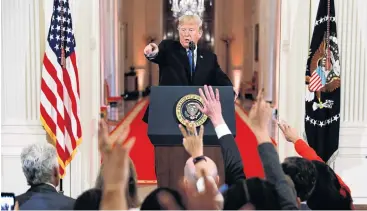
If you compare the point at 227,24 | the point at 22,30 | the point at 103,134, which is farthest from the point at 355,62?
the point at 227,24

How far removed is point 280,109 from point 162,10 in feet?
62.5

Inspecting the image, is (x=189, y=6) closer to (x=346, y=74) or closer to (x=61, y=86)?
(x=346, y=74)

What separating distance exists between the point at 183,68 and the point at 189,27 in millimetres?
497

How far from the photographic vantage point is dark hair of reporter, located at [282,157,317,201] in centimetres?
256

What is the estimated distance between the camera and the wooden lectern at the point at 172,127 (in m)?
4.29

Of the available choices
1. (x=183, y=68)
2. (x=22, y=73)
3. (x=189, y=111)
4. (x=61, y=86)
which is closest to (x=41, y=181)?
(x=189, y=111)

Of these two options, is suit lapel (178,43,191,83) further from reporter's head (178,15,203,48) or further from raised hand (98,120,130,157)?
raised hand (98,120,130,157)

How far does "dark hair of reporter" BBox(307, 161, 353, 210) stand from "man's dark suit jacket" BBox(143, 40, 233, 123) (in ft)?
8.94

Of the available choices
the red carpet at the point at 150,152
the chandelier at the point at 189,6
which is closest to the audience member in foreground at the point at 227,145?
the red carpet at the point at 150,152

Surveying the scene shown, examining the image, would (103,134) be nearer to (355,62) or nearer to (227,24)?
(355,62)

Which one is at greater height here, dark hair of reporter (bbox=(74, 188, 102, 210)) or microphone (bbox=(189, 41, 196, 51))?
microphone (bbox=(189, 41, 196, 51))

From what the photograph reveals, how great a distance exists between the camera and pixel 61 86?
19.5 feet

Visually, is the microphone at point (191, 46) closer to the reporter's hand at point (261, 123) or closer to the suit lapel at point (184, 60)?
the suit lapel at point (184, 60)

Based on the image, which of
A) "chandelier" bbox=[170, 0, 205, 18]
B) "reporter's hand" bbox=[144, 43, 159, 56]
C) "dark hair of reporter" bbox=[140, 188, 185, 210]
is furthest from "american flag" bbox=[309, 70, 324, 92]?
"chandelier" bbox=[170, 0, 205, 18]
